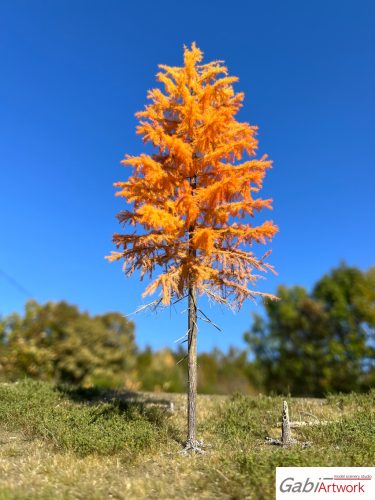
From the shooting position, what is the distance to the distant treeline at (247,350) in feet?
71.5

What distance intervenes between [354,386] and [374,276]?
5.77m

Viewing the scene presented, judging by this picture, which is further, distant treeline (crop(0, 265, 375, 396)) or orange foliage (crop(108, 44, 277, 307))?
distant treeline (crop(0, 265, 375, 396))

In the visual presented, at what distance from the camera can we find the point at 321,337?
74.7 ft

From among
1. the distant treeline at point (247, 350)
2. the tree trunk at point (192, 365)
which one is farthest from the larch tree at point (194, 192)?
the distant treeline at point (247, 350)

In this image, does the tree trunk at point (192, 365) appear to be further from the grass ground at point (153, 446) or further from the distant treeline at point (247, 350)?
the distant treeline at point (247, 350)

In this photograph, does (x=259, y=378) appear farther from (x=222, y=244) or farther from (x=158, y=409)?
(x=222, y=244)

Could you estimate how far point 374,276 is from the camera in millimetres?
22500

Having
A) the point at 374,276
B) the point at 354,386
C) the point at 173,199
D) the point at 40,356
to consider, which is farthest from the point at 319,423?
the point at 40,356

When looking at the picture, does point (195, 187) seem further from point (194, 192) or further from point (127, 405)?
point (127, 405)

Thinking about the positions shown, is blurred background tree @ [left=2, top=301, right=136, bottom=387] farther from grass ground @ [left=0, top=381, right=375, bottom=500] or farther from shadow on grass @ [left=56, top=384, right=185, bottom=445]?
grass ground @ [left=0, top=381, right=375, bottom=500]

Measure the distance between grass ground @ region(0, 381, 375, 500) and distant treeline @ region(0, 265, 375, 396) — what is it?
6425 millimetres

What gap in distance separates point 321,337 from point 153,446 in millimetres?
14863

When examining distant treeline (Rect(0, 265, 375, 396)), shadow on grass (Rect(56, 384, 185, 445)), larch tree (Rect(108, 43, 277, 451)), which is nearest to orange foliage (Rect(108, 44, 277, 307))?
larch tree (Rect(108, 43, 277, 451))

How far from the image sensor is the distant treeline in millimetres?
21797
